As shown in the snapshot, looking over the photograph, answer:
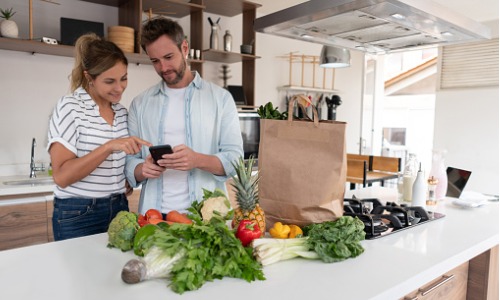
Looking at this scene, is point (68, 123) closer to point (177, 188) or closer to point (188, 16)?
point (177, 188)

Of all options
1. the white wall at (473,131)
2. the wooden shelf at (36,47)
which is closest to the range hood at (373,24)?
the wooden shelf at (36,47)

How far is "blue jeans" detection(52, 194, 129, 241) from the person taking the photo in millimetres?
1488

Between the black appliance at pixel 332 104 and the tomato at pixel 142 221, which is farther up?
the black appliance at pixel 332 104

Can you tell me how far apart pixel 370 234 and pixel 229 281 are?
0.62 m

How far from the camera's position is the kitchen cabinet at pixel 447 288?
3.95 ft

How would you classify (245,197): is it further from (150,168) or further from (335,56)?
(335,56)

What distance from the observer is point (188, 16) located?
3850mm

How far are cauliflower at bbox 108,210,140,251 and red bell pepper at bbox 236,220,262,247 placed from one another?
31 cm

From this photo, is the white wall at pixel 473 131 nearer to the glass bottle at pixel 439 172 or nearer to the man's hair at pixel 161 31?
the glass bottle at pixel 439 172

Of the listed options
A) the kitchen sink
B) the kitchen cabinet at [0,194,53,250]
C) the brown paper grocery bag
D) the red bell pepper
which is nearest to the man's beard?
the brown paper grocery bag

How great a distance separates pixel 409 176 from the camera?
190cm

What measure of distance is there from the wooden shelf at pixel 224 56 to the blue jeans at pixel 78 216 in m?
2.36

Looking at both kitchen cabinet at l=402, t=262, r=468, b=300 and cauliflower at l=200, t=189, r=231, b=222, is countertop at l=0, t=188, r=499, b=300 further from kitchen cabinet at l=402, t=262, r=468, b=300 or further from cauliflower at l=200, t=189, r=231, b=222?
cauliflower at l=200, t=189, r=231, b=222

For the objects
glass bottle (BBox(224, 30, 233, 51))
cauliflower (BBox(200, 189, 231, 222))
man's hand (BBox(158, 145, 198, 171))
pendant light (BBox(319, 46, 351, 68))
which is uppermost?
glass bottle (BBox(224, 30, 233, 51))
